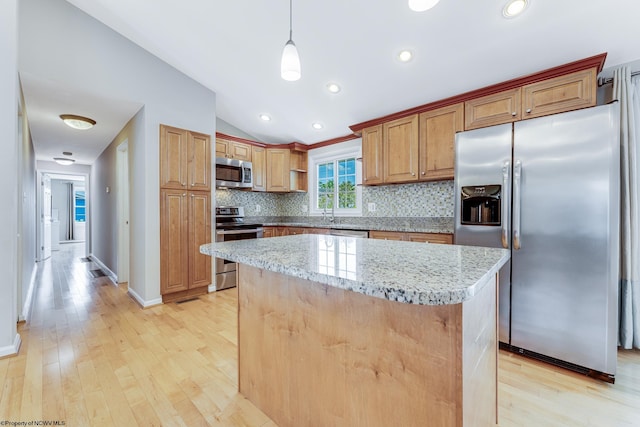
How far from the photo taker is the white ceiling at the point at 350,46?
1999mm

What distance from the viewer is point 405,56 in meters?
2.53

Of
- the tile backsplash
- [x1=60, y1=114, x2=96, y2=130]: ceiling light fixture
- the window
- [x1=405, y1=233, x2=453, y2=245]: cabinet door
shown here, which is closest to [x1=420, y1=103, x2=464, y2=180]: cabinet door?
the tile backsplash

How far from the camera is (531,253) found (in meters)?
2.04

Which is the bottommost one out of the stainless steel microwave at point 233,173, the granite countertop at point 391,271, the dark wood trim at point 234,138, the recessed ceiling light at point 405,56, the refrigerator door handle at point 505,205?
the granite countertop at point 391,271

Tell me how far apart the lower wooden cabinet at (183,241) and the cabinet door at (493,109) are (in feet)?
10.9

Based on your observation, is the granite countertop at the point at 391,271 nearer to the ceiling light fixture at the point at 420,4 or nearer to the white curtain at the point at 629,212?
the ceiling light fixture at the point at 420,4

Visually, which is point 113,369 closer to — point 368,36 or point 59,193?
point 368,36

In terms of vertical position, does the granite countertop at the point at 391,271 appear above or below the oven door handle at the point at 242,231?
above

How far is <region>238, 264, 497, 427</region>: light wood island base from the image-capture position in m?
0.79

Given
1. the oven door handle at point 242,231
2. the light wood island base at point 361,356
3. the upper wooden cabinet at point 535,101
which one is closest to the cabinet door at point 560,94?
the upper wooden cabinet at point 535,101

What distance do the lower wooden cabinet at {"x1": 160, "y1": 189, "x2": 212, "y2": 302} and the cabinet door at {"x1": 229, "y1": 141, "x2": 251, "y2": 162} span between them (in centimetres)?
93

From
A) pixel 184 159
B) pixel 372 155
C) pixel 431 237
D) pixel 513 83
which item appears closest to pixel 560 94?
pixel 513 83

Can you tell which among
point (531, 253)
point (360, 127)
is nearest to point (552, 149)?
point (531, 253)

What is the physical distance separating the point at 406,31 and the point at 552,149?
1486 mm
